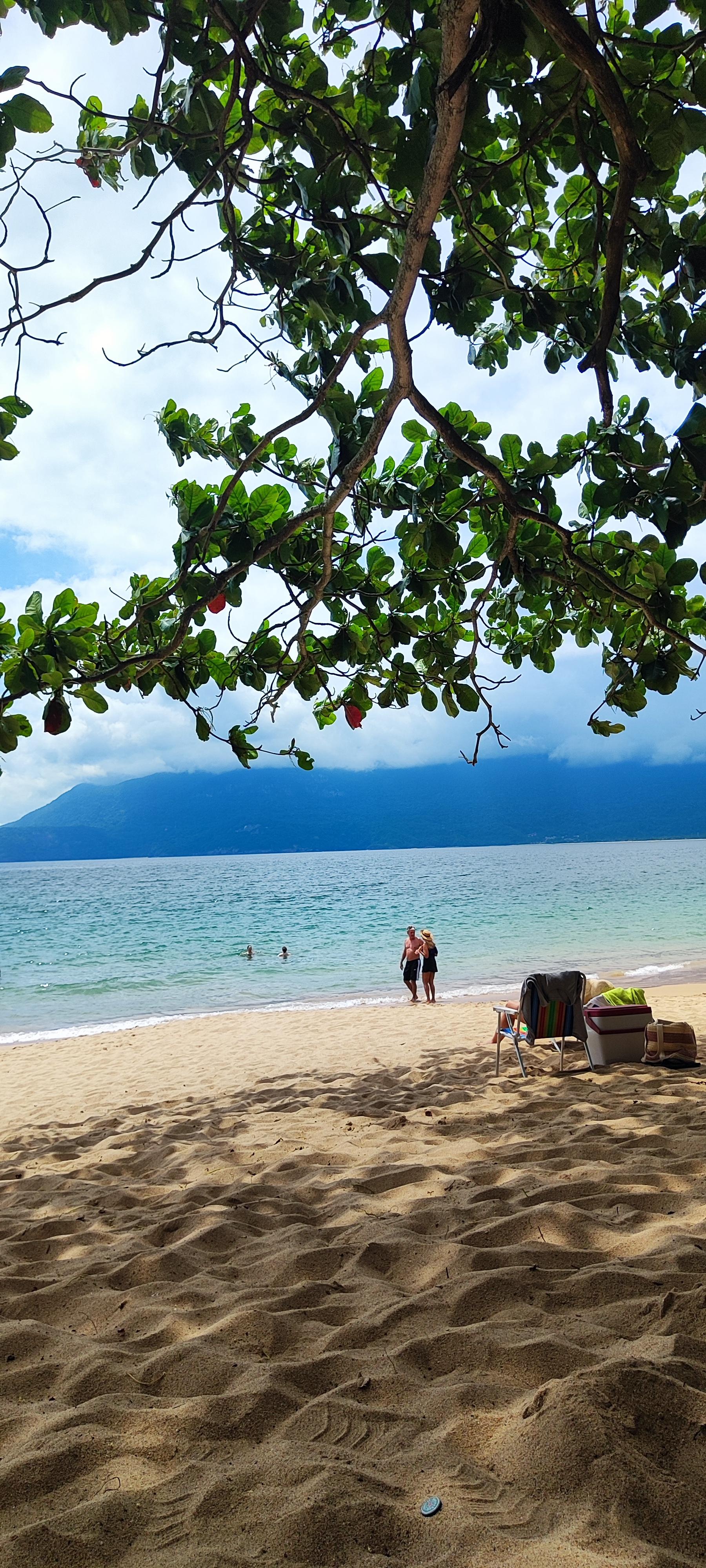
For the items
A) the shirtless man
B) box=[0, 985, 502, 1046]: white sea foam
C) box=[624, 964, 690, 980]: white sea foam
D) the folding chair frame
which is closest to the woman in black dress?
the shirtless man

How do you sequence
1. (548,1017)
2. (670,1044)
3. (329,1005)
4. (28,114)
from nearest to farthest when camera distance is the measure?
1. (28,114)
2. (670,1044)
3. (548,1017)
4. (329,1005)

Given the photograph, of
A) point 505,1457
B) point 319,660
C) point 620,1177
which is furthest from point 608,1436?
point 319,660

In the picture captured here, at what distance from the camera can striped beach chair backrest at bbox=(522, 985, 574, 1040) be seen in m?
7.30

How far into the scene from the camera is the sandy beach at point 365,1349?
1.58 meters

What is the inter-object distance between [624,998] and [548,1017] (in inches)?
27.4

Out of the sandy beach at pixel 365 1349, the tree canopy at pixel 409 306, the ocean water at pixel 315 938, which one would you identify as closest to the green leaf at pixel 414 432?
the tree canopy at pixel 409 306

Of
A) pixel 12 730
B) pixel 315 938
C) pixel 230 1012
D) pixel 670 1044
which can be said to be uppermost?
pixel 12 730

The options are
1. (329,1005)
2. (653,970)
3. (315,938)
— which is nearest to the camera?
(329,1005)

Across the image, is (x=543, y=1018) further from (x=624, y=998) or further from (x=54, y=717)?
(x=54, y=717)

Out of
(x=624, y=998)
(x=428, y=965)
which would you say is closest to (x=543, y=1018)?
(x=624, y=998)

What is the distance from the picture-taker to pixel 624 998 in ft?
22.8

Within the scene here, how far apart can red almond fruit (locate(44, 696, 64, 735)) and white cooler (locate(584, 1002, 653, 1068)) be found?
17.0 feet

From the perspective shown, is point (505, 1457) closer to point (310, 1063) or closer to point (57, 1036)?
point (310, 1063)

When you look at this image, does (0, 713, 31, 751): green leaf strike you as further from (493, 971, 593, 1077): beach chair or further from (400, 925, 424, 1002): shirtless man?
(400, 925, 424, 1002): shirtless man
